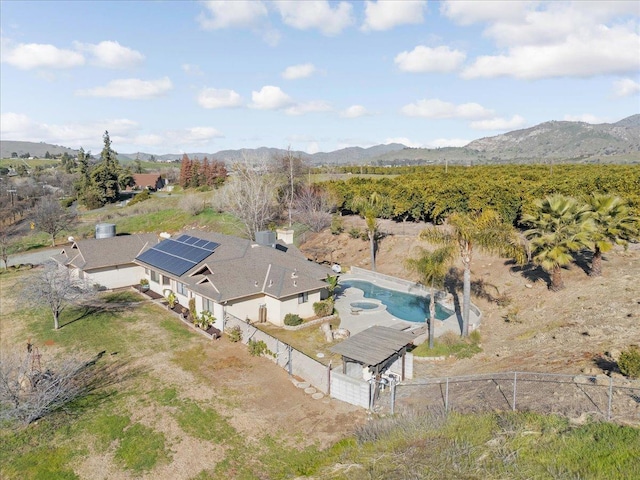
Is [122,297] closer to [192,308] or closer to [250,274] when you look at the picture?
[192,308]

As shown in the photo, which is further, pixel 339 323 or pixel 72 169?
pixel 72 169

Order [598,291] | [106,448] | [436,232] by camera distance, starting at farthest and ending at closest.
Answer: [598,291] < [436,232] < [106,448]

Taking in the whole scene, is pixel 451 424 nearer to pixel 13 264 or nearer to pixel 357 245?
pixel 357 245

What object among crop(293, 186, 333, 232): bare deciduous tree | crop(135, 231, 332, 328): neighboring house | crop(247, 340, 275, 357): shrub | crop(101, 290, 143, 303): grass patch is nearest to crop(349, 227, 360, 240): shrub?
crop(293, 186, 333, 232): bare deciduous tree

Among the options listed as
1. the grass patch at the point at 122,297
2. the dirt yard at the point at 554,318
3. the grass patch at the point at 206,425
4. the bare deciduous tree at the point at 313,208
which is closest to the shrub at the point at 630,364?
the dirt yard at the point at 554,318

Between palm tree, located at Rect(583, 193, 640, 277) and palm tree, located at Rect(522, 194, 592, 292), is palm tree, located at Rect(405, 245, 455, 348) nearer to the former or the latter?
palm tree, located at Rect(522, 194, 592, 292)

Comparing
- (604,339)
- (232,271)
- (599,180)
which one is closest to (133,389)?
(232,271)
